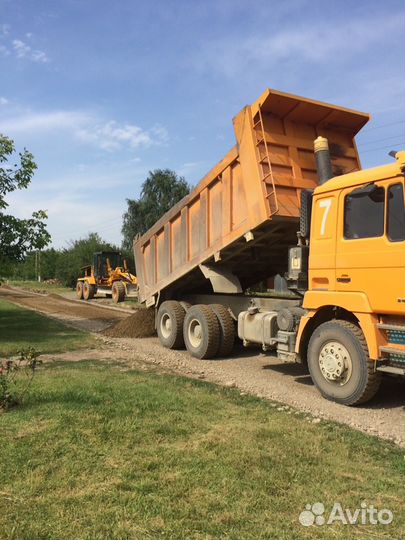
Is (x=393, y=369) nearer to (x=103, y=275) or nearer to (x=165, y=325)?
(x=165, y=325)

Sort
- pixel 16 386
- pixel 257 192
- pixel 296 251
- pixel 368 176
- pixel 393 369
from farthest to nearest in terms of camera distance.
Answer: pixel 257 192
pixel 296 251
pixel 16 386
pixel 368 176
pixel 393 369

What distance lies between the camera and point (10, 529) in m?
2.96

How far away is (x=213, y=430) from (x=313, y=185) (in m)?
4.33

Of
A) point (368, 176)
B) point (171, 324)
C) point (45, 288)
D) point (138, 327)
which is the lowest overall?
point (138, 327)

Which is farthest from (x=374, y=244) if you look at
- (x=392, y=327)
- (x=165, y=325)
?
(x=165, y=325)

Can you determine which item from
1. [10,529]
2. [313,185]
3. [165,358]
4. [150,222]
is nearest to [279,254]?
[313,185]

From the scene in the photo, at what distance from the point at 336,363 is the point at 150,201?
167 feet

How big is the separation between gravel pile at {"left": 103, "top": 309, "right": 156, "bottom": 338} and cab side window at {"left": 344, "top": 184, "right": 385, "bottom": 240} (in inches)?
292

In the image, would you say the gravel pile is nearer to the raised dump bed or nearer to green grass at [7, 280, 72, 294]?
the raised dump bed

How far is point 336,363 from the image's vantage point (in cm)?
607

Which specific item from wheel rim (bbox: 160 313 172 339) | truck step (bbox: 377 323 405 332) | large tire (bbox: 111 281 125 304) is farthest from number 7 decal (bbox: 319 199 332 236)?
large tire (bbox: 111 281 125 304)

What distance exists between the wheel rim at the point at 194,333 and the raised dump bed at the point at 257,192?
0.81m

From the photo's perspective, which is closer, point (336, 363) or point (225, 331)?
point (336, 363)

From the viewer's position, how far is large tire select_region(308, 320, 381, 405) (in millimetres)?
5777
